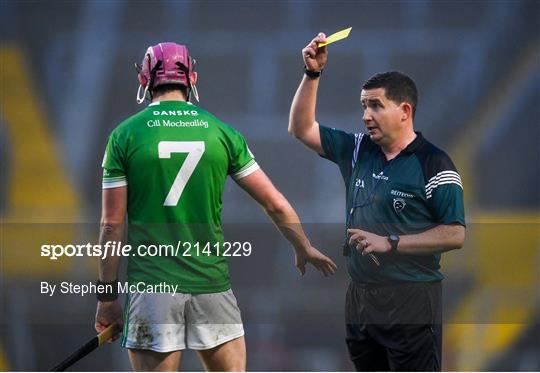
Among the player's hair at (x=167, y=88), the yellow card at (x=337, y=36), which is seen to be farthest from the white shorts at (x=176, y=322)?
the yellow card at (x=337, y=36)

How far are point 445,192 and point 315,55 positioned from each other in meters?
0.77

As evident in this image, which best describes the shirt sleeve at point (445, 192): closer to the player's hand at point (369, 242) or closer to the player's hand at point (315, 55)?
the player's hand at point (369, 242)

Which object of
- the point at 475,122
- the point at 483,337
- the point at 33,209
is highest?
the point at 475,122

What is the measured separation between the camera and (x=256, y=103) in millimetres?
5285

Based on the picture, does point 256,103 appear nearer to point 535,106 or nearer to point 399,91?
point 399,91

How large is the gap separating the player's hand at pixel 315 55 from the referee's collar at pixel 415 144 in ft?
1.59

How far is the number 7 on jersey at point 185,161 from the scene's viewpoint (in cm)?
506

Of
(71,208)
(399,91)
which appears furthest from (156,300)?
(399,91)

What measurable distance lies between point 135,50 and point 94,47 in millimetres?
171

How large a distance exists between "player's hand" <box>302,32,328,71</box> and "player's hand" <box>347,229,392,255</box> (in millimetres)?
702

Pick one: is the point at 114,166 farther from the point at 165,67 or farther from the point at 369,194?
the point at 369,194

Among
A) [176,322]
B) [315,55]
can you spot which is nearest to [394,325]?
[176,322]

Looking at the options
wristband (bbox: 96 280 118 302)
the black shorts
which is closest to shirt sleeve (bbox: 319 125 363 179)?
the black shorts

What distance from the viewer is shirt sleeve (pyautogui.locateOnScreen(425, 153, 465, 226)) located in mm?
5176
